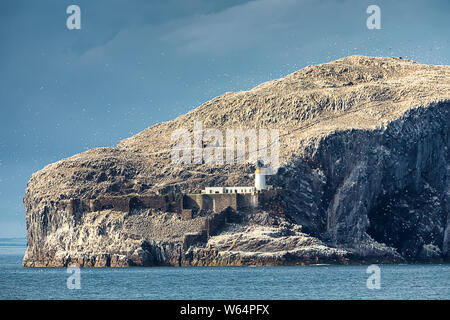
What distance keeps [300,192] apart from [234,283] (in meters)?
29.4

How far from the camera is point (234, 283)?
104 metres

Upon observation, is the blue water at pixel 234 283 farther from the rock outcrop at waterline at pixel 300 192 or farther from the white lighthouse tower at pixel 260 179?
the white lighthouse tower at pixel 260 179

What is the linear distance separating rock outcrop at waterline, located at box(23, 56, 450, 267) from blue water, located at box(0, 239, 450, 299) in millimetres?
3780

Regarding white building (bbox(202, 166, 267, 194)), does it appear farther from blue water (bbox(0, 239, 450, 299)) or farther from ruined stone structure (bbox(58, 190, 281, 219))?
blue water (bbox(0, 239, 450, 299))

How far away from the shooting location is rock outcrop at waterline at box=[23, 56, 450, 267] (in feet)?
417

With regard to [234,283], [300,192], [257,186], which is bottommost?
[234,283]

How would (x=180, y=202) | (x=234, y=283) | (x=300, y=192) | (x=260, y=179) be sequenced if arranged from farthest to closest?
(x=300, y=192), (x=180, y=202), (x=260, y=179), (x=234, y=283)

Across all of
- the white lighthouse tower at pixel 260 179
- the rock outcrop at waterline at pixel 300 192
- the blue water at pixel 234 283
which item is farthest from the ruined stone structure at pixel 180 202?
the blue water at pixel 234 283

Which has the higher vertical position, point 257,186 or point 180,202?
point 257,186

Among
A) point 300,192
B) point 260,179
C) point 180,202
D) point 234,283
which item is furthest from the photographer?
point 300,192

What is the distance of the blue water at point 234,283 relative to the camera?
9419 centimetres

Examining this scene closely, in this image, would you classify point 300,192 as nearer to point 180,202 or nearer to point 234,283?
point 180,202

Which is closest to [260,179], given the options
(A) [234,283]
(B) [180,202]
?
(B) [180,202]

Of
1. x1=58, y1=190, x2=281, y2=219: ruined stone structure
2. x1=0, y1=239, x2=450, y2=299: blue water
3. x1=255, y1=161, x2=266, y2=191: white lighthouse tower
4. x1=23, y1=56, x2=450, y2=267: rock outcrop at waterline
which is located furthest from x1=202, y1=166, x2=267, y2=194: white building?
x1=0, y1=239, x2=450, y2=299: blue water
